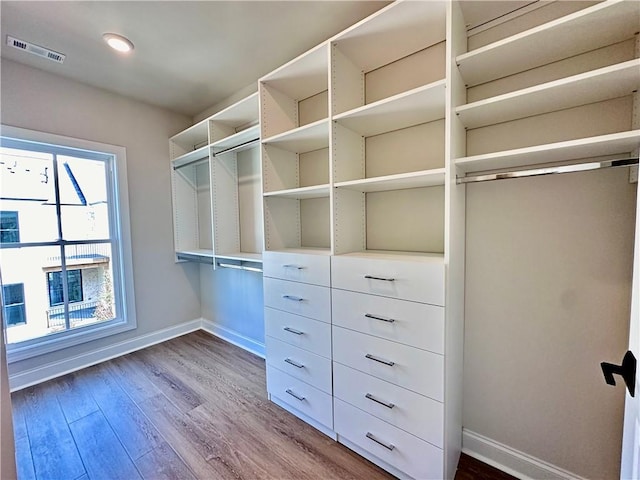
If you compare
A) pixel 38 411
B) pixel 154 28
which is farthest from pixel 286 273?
pixel 38 411

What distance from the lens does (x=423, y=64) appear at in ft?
5.41

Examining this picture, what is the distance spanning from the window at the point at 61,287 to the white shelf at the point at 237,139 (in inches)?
69.8

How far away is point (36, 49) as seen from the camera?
1.98m

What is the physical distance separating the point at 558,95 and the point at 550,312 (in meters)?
1.01

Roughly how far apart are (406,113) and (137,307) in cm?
313

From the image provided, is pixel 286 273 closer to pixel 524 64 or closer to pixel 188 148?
pixel 524 64

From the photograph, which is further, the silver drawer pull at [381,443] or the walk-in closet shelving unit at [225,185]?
the walk-in closet shelving unit at [225,185]

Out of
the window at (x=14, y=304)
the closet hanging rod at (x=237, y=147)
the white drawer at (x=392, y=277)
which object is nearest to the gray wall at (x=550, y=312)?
the white drawer at (x=392, y=277)

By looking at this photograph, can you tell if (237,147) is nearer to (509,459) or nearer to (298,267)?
(298,267)

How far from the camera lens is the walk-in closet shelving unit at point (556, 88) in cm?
104

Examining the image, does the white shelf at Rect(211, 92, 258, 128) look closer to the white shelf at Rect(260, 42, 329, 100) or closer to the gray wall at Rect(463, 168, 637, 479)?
the white shelf at Rect(260, 42, 329, 100)

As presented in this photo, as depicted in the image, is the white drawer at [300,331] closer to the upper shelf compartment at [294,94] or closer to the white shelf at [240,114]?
the upper shelf compartment at [294,94]

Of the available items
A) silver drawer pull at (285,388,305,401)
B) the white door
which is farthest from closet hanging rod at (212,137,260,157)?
the white door

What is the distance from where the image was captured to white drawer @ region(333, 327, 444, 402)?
4.21 feet
